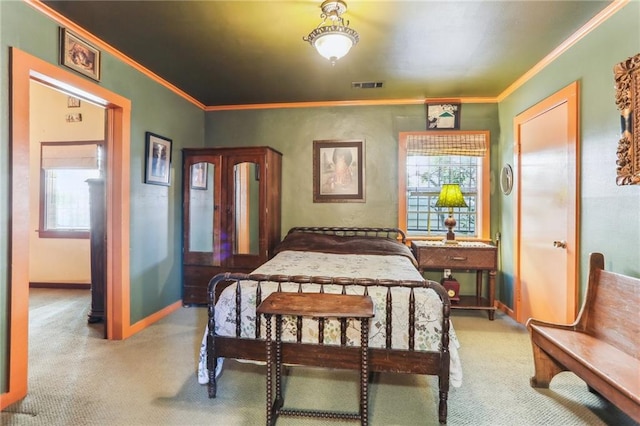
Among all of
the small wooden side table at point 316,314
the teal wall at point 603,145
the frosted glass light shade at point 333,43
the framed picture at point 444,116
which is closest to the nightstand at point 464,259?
the teal wall at point 603,145

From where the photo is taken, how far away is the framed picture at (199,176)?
3854 mm

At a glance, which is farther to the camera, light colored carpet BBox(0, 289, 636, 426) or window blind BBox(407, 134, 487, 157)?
window blind BBox(407, 134, 487, 157)

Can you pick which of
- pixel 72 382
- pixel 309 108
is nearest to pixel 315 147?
pixel 309 108

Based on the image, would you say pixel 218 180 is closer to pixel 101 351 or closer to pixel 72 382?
pixel 101 351

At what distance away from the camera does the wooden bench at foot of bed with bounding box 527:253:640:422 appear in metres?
1.56

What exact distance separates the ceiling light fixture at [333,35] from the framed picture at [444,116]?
2204mm

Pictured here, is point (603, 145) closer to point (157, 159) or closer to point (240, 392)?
point (240, 392)

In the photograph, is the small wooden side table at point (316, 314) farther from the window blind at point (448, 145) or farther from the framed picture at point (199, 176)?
the window blind at point (448, 145)

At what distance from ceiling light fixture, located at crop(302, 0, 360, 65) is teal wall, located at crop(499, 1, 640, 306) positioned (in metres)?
1.76

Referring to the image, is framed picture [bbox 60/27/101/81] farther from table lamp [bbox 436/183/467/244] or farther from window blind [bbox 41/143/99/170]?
table lamp [bbox 436/183/467/244]

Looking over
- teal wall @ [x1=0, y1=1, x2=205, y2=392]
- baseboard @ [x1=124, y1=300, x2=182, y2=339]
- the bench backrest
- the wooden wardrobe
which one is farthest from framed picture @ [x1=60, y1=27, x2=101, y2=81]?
the bench backrest

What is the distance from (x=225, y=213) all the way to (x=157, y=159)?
93cm

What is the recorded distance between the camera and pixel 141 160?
3.21 meters

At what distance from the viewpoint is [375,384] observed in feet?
7.19
